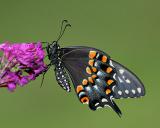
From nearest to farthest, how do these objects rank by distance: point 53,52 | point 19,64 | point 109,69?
point 19,64 < point 109,69 < point 53,52

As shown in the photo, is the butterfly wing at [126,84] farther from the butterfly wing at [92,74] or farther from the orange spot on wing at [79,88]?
the orange spot on wing at [79,88]

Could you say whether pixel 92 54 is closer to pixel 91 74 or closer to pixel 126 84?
pixel 91 74

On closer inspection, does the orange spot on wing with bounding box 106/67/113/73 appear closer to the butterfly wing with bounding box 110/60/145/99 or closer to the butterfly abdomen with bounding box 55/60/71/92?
the butterfly wing with bounding box 110/60/145/99

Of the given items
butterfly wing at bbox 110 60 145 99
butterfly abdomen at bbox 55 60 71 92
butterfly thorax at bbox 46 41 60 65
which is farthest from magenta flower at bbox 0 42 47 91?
butterfly wing at bbox 110 60 145 99

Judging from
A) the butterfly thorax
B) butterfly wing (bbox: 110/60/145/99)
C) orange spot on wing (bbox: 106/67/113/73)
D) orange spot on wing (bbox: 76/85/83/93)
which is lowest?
butterfly wing (bbox: 110/60/145/99)

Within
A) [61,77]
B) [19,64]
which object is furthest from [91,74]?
[19,64]

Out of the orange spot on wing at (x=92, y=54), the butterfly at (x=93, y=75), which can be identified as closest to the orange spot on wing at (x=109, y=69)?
the butterfly at (x=93, y=75)

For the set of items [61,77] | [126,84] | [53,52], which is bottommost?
[126,84]
